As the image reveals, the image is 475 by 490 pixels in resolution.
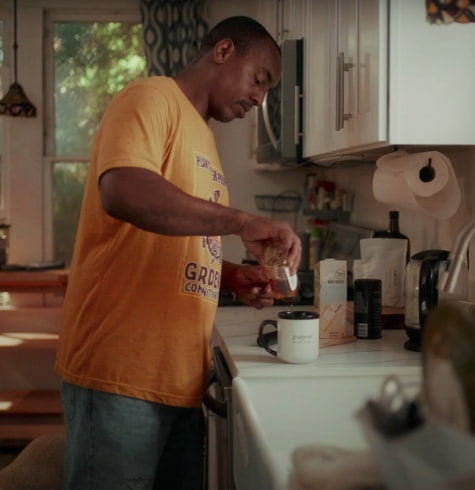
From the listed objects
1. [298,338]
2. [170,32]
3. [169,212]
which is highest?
[170,32]

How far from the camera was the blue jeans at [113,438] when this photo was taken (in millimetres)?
1546

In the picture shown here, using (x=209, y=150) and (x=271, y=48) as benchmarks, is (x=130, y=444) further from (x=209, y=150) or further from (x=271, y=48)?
(x=271, y=48)

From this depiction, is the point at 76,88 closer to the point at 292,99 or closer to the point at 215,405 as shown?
the point at 292,99

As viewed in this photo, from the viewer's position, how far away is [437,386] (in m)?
0.62

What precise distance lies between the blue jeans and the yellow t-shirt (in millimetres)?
31

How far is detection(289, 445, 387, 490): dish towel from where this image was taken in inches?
25.3

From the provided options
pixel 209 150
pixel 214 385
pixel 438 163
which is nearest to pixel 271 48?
pixel 209 150

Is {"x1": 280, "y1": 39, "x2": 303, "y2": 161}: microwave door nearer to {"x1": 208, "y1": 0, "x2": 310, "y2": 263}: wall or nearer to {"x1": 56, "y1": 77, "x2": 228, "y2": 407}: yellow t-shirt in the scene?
{"x1": 56, "y1": 77, "x2": 228, "y2": 407}: yellow t-shirt

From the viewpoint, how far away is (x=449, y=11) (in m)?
1.58

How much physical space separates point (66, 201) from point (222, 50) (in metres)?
2.58

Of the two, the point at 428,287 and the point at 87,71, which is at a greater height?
the point at 87,71

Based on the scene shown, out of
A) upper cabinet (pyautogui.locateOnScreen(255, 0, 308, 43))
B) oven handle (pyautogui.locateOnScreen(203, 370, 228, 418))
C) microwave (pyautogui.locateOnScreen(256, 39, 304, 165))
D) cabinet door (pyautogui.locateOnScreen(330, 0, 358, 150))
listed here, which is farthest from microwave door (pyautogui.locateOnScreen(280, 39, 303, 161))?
oven handle (pyautogui.locateOnScreen(203, 370, 228, 418))

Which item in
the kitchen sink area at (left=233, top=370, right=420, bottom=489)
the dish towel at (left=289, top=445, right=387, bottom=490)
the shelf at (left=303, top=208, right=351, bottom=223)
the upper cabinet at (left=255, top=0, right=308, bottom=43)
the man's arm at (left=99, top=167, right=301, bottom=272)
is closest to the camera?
the dish towel at (left=289, top=445, right=387, bottom=490)

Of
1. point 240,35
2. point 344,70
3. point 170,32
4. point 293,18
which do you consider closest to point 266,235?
point 240,35
